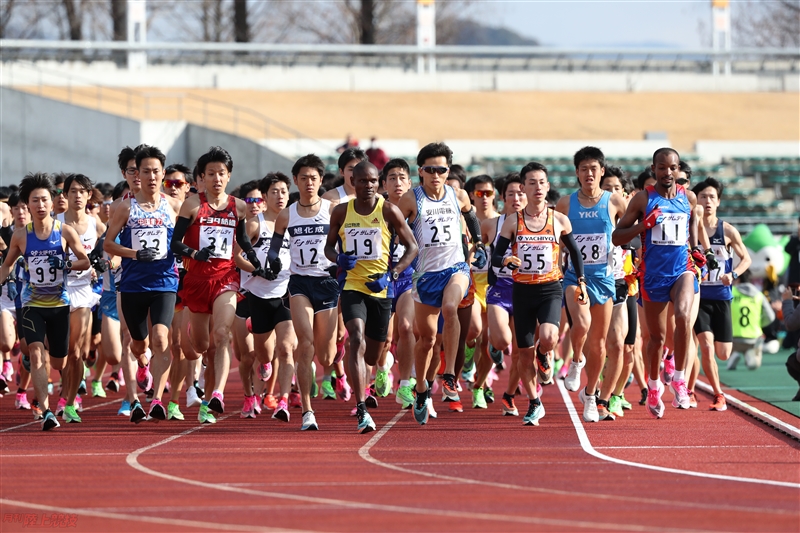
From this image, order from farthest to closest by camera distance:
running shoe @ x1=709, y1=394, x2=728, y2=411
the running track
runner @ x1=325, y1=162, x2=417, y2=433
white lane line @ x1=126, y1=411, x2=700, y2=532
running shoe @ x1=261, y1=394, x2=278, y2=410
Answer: running shoe @ x1=261, y1=394, x2=278, y2=410, running shoe @ x1=709, y1=394, x2=728, y2=411, runner @ x1=325, y1=162, x2=417, y2=433, the running track, white lane line @ x1=126, y1=411, x2=700, y2=532

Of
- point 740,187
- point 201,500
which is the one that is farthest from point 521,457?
point 740,187

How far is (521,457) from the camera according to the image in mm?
8406

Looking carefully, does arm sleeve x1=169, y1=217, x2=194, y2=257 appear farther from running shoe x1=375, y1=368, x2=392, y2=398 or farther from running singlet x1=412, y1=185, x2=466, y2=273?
running shoe x1=375, y1=368, x2=392, y2=398

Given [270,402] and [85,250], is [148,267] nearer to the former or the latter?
[85,250]

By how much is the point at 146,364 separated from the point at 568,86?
34653mm

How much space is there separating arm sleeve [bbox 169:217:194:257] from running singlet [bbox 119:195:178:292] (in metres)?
0.25

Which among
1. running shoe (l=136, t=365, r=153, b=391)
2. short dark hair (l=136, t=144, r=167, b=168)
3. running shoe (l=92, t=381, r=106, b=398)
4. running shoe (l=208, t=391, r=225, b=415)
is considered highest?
short dark hair (l=136, t=144, r=167, b=168)

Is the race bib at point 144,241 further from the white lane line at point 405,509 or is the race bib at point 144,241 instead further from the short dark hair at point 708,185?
the short dark hair at point 708,185

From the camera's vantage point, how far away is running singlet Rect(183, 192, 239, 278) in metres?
10.6

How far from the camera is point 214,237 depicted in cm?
1066

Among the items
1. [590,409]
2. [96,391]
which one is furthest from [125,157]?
[590,409]

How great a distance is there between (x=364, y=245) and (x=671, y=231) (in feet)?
9.19

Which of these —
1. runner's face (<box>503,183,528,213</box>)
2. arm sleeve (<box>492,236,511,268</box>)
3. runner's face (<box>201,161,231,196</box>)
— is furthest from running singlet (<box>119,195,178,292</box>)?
runner's face (<box>503,183,528,213</box>)

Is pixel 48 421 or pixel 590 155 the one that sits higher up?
pixel 590 155
